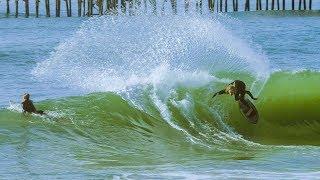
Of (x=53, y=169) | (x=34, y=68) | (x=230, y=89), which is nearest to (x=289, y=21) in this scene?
(x=34, y=68)

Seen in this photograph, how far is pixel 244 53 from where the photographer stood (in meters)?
19.7

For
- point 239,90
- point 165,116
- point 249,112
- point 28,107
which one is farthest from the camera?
point 165,116

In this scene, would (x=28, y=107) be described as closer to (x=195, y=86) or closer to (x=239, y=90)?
(x=239, y=90)

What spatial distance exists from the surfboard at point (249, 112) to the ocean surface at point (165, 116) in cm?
11

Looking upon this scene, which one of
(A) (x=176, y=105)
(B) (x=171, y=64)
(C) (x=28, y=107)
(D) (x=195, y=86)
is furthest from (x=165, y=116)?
(B) (x=171, y=64)

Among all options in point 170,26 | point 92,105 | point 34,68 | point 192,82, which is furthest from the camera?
point 34,68

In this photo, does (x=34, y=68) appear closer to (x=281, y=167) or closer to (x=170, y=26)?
(x=170, y=26)

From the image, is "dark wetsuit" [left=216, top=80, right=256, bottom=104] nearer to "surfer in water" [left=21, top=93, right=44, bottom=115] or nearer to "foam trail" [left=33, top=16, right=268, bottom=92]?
"foam trail" [left=33, top=16, right=268, bottom=92]

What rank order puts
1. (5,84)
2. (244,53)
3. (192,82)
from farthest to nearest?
(5,84) → (244,53) → (192,82)

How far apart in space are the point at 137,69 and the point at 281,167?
8.11 metres

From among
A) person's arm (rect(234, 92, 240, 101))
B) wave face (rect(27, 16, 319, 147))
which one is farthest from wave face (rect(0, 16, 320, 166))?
person's arm (rect(234, 92, 240, 101))

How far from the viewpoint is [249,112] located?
1577 cm

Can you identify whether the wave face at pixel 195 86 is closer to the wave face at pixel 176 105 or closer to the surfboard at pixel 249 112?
the wave face at pixel 176 105

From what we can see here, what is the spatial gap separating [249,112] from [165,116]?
150cm
